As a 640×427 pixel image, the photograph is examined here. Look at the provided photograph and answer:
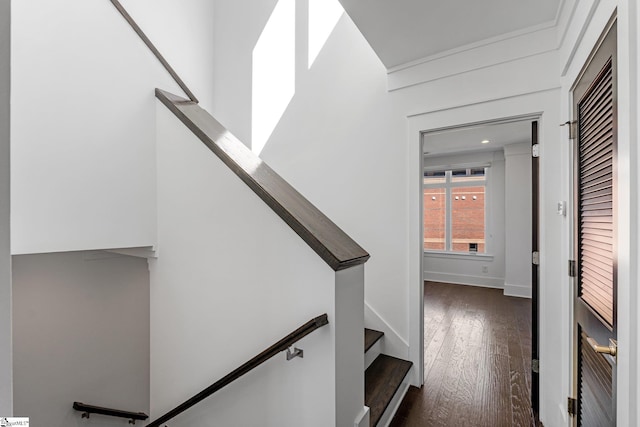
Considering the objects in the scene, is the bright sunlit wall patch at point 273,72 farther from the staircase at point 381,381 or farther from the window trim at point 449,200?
the window trim at point 449,200

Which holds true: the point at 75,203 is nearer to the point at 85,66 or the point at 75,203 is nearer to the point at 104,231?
the point at 104,231

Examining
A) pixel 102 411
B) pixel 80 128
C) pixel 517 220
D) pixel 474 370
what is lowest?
pixel 102 411

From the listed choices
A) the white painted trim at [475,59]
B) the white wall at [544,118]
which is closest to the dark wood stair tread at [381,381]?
the white wall at [544,118]

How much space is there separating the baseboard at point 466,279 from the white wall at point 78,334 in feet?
18.0

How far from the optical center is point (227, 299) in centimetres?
155

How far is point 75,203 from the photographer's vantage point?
1.59m

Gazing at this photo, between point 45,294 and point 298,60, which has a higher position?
point 298,60

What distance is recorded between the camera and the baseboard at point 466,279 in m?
5.71

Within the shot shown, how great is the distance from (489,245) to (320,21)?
195 inches

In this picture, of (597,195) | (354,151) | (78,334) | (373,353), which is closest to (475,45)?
(354,151)

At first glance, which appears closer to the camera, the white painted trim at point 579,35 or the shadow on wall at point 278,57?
the white painted trim at point 579,35

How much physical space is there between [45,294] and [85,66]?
1.83m

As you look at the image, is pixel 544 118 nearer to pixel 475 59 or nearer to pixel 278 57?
pixel 475 59

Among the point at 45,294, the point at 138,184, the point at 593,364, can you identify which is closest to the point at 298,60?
the point at 138,184
